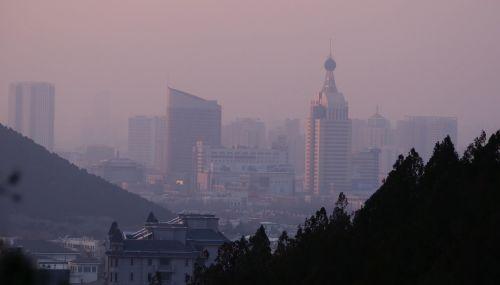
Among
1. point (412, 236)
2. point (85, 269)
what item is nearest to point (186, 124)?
point (85, 269)

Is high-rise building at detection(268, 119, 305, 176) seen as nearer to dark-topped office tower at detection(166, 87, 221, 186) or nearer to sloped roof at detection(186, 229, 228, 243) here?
dark-topped office tower at detection(166, 87, 221, 186)

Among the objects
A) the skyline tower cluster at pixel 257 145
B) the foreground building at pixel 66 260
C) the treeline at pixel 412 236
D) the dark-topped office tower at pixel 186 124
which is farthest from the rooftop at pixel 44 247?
the dark-topped office tower at pixel 186 124

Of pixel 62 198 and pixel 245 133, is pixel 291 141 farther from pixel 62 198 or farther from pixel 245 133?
pixel 62 198

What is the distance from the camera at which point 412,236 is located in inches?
550

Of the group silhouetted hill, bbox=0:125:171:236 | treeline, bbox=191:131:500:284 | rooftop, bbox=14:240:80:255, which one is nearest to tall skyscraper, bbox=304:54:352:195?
silhouetted hill, bbox=0:125:171:236

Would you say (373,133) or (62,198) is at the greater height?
(373,133)

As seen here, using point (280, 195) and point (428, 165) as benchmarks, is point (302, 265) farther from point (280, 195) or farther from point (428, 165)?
point (280, 195)

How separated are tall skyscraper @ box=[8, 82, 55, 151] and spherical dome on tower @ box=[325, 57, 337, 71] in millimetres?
25015

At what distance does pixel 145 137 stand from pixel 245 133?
383 inches

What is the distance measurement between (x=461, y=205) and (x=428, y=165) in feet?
8.01

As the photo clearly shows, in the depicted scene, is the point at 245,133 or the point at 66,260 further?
the point at 245,133

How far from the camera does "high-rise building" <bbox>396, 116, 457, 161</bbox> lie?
13150cm

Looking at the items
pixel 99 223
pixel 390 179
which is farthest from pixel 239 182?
pixel 390 179

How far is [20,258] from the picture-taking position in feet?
25.1
